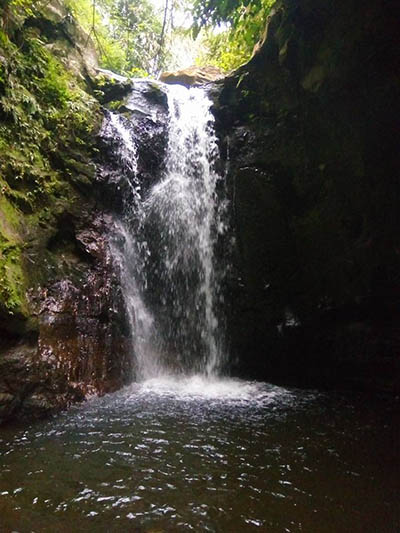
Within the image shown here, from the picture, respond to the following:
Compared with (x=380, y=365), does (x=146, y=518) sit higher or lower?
lower

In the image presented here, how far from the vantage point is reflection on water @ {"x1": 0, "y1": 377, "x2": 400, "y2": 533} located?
2258mm

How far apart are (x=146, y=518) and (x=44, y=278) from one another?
3.42 metres

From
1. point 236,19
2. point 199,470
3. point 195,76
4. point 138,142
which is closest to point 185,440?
point 199,470

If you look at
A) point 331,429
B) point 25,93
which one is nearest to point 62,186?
point 25,93

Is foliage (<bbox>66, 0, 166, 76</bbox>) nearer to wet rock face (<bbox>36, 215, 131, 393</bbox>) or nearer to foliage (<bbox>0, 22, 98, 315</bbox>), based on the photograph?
foliage (<bbox>0, 22, 98, 315</bbox>)

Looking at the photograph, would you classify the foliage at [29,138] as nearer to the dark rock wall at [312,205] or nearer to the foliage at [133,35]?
the dark rock wall at [312,205]

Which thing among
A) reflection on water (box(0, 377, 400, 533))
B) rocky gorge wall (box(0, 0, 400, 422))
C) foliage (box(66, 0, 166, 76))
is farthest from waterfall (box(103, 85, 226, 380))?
foliage (box(66, 0, 166, 76))

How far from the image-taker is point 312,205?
6.43 m

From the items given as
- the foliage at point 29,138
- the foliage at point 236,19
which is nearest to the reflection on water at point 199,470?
the foliage at point 29,138

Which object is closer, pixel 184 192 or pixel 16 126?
pixel 16 126

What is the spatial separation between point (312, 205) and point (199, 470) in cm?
489

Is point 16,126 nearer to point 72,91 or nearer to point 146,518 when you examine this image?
point 72,91

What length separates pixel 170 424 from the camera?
12.5 feet

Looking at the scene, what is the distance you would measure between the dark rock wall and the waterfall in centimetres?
46
